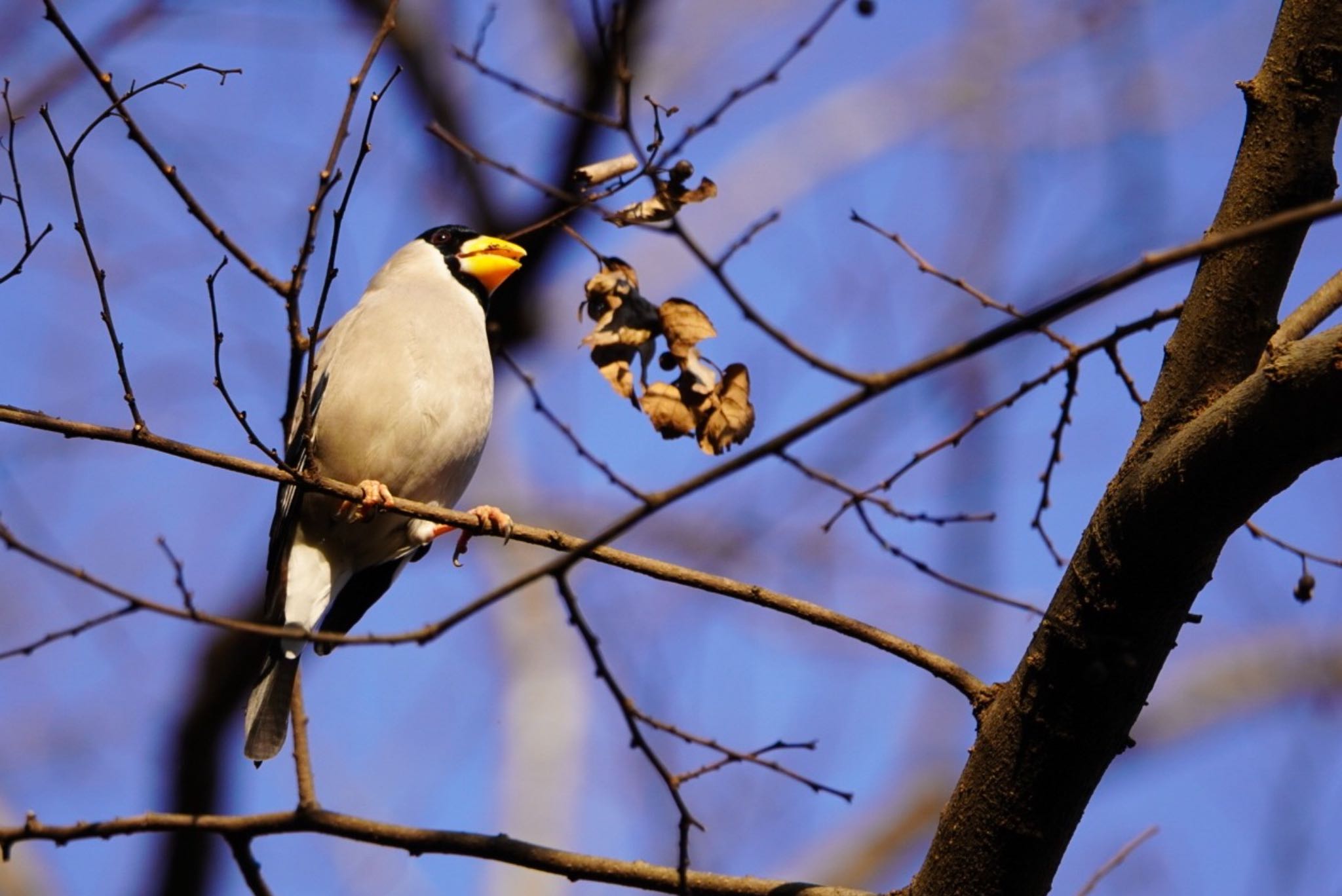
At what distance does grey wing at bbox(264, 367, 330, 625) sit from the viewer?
13.6 feet

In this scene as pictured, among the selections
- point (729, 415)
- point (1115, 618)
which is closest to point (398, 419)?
point (729, 415)

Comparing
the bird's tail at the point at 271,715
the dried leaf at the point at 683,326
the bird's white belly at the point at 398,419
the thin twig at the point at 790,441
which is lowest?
the thin twig at the point at 790,441

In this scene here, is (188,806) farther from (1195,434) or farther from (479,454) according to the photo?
(1195,434)

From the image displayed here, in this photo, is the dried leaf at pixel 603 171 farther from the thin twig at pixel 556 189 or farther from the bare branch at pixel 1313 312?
the bare branch at pixel 1313 312

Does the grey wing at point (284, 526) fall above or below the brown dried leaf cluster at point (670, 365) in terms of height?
above

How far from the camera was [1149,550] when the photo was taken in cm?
216

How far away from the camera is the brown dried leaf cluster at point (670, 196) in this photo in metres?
2.76

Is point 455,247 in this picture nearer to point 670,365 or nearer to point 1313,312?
point 670,365

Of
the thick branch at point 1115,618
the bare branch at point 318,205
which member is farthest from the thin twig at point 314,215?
the thick branch at point 1115,618

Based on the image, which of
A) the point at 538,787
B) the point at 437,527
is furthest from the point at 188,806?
the point at 538,787

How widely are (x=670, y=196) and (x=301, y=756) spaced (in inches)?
64.7

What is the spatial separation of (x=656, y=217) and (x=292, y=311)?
0.81 m

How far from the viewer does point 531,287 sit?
7.45 metres

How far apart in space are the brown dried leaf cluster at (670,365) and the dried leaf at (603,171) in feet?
0.81
